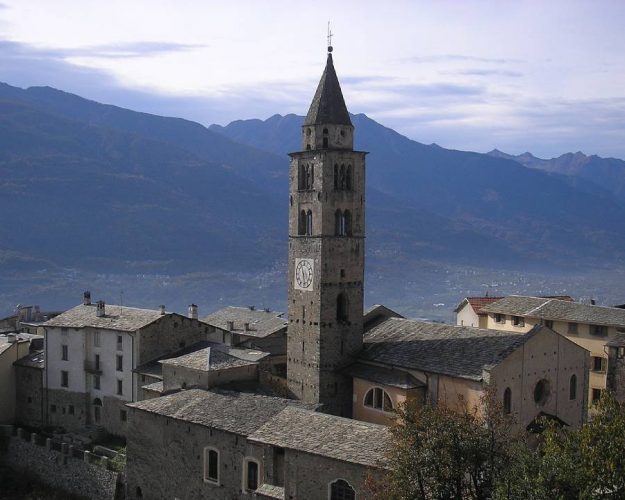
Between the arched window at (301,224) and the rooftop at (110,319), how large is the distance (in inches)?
579

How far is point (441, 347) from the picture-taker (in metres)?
47.6

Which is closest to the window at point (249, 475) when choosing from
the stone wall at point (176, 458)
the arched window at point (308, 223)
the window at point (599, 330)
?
the stone wall at point (176, 458)

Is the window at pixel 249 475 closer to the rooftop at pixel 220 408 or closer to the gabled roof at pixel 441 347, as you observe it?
the rooftop at pixel 220 408

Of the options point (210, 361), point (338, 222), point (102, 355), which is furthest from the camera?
point (102, 355)

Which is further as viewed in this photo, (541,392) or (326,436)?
(541,392)

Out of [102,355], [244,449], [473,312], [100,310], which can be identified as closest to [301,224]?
[244,449]

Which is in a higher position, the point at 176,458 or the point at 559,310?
the point at 559,310

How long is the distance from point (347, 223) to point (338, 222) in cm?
64

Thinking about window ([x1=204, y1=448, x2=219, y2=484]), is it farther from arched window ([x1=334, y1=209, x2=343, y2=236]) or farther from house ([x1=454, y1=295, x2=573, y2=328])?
house ([x1=454, y1=295, x2=573, y2=328])

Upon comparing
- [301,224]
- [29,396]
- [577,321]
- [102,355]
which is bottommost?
[29,396]

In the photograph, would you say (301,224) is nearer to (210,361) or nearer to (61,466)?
(210,361)

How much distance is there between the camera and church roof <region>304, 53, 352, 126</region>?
51125mm

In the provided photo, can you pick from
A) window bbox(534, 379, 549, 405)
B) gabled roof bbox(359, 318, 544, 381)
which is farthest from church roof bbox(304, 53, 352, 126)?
window bbox(534, 379, 549, 405)

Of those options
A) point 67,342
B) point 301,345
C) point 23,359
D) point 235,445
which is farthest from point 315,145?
point 23,359
